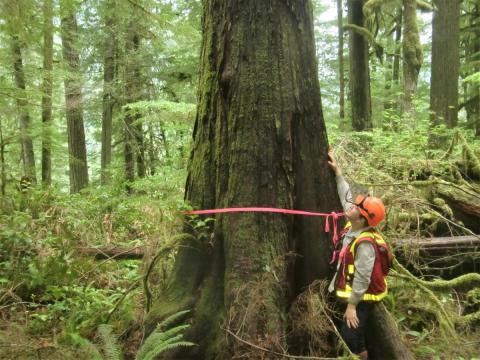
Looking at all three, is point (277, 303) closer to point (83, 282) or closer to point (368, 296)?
point (368, 296)

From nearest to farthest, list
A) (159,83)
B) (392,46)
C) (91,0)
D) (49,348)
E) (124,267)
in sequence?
(49,348) < (124,267) < (91,0) < (159,83) < (392,46)

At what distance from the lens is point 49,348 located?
12.4 feet

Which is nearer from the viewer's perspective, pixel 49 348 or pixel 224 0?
pixel 49 348

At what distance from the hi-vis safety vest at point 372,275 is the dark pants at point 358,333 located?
0.11m

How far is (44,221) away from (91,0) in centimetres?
975

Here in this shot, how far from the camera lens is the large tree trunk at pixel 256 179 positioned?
12.7 feet

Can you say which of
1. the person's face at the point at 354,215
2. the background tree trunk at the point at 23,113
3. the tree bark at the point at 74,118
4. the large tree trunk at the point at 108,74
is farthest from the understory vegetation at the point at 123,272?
the large tree trunk at the point at 108,74

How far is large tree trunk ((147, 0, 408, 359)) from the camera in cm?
387

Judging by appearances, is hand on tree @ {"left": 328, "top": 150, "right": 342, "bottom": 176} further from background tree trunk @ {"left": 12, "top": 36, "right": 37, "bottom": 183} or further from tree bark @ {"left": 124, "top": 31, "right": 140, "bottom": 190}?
tree bark @ {"left": 124, "top": 31, "right": 140, "bottom": 190}

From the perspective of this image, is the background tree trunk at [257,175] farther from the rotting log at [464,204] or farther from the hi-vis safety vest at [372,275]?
the rotting log at [464,204]

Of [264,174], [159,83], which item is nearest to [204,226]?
[264,174]

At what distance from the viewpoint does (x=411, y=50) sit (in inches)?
442

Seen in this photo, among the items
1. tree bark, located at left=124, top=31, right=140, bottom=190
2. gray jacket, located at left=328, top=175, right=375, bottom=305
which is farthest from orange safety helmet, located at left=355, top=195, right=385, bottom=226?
tree bark, located at left=124, top=31, right=140, bottom=190

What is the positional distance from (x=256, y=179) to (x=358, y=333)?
5.61 ft
